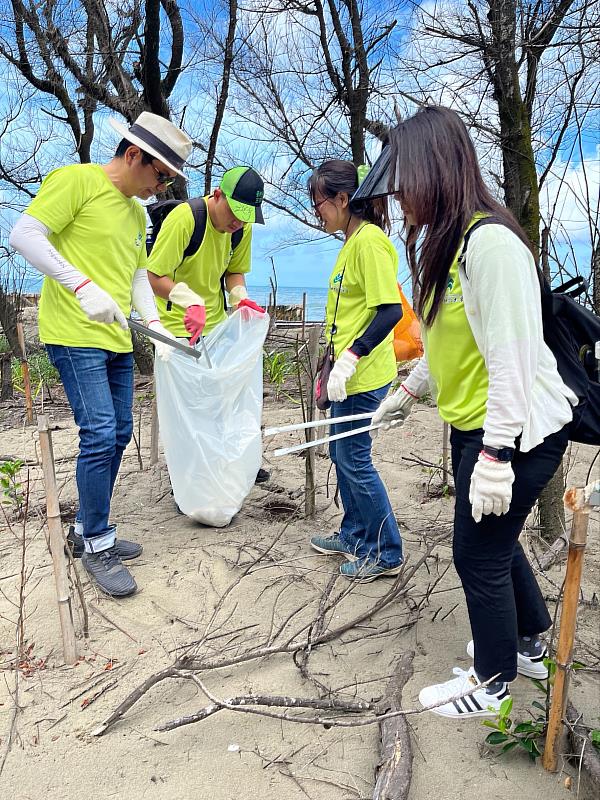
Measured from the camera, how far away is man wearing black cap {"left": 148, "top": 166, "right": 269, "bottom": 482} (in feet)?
9.05

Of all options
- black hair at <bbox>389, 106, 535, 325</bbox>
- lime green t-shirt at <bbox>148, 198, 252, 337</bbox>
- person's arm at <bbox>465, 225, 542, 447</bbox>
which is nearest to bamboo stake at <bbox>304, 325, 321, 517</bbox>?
lime green t-shirt at <bbox>148, 198, 252, 337</bbox>

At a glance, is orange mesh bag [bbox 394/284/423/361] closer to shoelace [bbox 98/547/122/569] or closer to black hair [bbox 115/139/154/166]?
black hair [bbox 115/139/154/166]

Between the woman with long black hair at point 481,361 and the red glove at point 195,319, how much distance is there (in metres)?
1.40

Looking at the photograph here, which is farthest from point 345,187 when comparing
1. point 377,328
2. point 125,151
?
point 125,151

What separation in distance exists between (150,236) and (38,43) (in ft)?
16.9

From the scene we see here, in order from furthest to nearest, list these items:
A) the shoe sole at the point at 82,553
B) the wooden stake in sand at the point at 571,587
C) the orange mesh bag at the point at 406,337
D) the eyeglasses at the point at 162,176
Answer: the orange mesh bag at the point at 406,337
the shoe sole at the point at 82,553
the eyeglasses at the point at 162,176
the wooden stake in sand at the point at 571,587

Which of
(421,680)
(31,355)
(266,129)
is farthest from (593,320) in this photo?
(31,355)

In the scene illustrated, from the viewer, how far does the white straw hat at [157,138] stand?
2.34m

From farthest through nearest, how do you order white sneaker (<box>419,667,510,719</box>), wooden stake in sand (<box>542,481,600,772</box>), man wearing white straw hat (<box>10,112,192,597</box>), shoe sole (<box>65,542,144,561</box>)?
shoe sole (<box>65,542,144,561</box>), man wearing white straw hat (<box>10,112,192,597</box>), white sneaker (<box>419,667,510,719</box>), wooden stake in sand (<box>542,481,600,772</box>)

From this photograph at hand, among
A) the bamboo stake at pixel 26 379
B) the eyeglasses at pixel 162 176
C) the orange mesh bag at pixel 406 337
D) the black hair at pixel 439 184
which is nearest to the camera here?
the black hair at pixel 439 184

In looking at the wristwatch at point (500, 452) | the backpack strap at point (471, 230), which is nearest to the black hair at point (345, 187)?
the backpack strap at point (471, 230)

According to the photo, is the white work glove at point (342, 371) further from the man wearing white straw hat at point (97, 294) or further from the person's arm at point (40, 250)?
the person's arm at point (40, 250)

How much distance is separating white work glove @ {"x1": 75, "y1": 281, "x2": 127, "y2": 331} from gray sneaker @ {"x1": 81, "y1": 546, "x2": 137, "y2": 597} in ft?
2.81

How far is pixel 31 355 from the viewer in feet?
27.6
